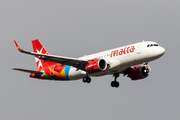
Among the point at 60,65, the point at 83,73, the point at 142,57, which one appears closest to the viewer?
the point at 142,57

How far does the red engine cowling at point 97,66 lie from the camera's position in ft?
198

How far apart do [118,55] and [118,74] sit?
7.37m

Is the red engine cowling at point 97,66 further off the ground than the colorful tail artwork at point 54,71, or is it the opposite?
the colorful tail artwork at point 54,71

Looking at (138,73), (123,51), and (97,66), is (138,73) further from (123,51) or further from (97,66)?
(97,66)

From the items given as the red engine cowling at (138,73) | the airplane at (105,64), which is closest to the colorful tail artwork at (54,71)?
the airplane at (105,64)

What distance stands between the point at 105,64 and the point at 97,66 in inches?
46.2

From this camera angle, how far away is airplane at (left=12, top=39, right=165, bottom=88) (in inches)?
2352

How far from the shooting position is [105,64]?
60812 millimetres

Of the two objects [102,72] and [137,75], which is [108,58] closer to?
[102,72]

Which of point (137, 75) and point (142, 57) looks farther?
point (137, 75)

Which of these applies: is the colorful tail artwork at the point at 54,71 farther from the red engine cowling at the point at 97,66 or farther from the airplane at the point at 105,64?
the red engine cowling at the point at 97,66

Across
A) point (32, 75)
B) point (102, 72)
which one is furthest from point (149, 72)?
point (32, 75)

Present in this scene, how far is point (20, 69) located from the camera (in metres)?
65.1

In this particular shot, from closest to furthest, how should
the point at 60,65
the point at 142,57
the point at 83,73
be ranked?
the point at 142,57
the point at 83,73
the point at 60,65
